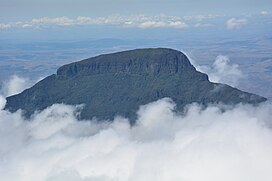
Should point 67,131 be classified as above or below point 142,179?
below

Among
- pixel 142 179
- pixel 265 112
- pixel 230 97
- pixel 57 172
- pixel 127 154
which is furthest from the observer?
pixel 230 97

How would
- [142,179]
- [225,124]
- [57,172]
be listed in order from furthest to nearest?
[225,124] → [57,172] → [142,179]

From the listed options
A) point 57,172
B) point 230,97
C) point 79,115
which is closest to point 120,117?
point 79,115

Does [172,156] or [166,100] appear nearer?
[172,156]

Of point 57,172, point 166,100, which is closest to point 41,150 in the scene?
point 57,172

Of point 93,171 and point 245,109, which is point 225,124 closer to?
point 245,109

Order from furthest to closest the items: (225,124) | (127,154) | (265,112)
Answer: (265,112) < (225,124) < (127,154)

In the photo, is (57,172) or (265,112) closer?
(57,172)

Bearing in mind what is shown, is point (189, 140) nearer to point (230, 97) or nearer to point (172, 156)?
point (172, 156)

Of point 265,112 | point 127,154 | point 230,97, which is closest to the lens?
point 127,154
